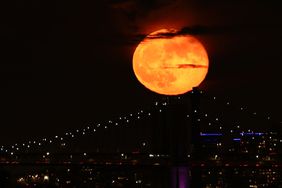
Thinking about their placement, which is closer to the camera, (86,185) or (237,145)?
(237,145)

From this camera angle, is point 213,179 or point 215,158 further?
point 213,179

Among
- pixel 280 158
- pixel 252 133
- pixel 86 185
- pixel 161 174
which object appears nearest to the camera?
pixel 161 174

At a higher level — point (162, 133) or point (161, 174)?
point (162, 133)

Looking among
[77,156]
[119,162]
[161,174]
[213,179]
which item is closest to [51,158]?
[77,156]

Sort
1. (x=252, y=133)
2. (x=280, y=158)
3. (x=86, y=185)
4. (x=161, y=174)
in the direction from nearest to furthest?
(x=161, y=174) → (x=280, y=158) → (x=252, y=133) → (x=86, y=185)

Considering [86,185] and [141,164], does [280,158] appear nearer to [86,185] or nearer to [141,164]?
[141,164]

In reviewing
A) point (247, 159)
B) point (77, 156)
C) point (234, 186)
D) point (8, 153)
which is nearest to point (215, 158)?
point (247, 159)

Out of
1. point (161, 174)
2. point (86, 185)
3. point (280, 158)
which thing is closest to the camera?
point (161, 174)

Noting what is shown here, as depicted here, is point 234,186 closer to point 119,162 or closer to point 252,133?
point 252,133

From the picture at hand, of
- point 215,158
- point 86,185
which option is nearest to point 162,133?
point 215,158

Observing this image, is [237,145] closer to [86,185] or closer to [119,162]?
[119,162]
